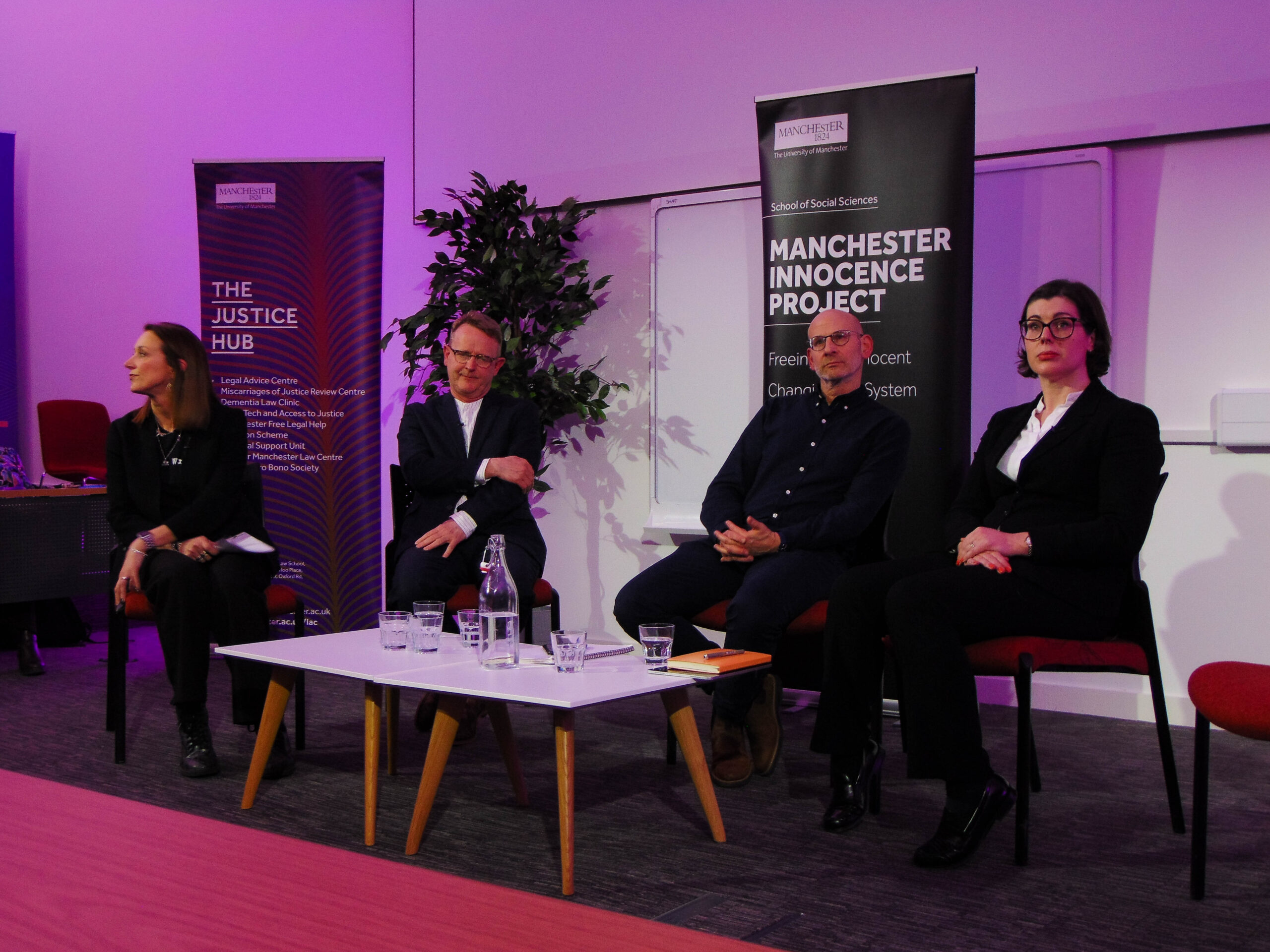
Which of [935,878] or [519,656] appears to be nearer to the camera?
Answer: [935,878]

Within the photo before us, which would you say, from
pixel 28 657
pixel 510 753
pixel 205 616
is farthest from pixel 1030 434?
pixel 28 657

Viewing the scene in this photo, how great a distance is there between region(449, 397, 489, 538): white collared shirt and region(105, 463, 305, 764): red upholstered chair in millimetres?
559

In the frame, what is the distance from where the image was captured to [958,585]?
251 centimetres

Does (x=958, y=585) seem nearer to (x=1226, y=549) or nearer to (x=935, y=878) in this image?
(x=935, y=878)

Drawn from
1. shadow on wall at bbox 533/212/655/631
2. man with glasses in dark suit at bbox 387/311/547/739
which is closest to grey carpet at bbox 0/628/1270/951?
man with glasses in dark suit at bbox 387/311/547/739

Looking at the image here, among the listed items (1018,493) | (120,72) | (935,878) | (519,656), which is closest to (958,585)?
(1018,493)

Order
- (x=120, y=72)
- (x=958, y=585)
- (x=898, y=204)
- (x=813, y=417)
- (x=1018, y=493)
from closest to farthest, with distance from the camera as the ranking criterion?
(x=958, y=585)
(x=1018, y=493)
(x=813, y=417)
(x=898, y=204)
(x=120, y=72)

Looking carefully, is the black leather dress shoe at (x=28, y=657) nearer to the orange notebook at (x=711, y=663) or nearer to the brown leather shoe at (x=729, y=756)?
the brown leather shoe at (x=729, y=756)

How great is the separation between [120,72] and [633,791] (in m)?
5.14

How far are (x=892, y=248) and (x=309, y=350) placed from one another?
2.75 meters

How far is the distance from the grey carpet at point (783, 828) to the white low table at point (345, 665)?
0.13 m

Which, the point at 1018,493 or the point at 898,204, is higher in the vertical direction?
the point at 898,204

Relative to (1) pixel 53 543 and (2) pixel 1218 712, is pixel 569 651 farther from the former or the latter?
(1) pixel 53 543

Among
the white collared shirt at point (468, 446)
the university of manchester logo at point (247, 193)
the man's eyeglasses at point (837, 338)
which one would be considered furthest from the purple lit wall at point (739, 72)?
the white collared shirt at point (468, 446)
